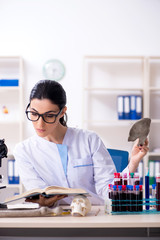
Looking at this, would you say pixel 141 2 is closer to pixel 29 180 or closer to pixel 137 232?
pixel 29 180

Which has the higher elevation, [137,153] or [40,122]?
[40,122]

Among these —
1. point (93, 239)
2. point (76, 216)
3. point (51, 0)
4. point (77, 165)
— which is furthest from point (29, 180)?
point (51, 0)

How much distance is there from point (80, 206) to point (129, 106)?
9.76 feet

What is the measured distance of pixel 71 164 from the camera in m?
1.88

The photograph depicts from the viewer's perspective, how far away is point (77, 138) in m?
1.97

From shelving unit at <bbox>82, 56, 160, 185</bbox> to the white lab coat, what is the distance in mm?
2563

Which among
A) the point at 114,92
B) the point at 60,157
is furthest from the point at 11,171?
the point at 60,157

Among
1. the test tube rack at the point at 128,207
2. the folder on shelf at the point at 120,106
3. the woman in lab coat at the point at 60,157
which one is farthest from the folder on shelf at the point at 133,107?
the test tube rack at the point at 128,207

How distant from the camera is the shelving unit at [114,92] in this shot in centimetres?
455

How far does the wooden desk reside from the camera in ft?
4.14

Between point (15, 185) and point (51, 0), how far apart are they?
7.90ft

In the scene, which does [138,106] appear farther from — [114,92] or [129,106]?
[114,92]

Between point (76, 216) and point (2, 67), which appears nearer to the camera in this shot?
point (76, 216)

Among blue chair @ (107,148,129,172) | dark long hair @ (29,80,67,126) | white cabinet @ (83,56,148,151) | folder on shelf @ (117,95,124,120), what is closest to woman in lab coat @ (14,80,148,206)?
dark long hair @ (29,80,67,126)
